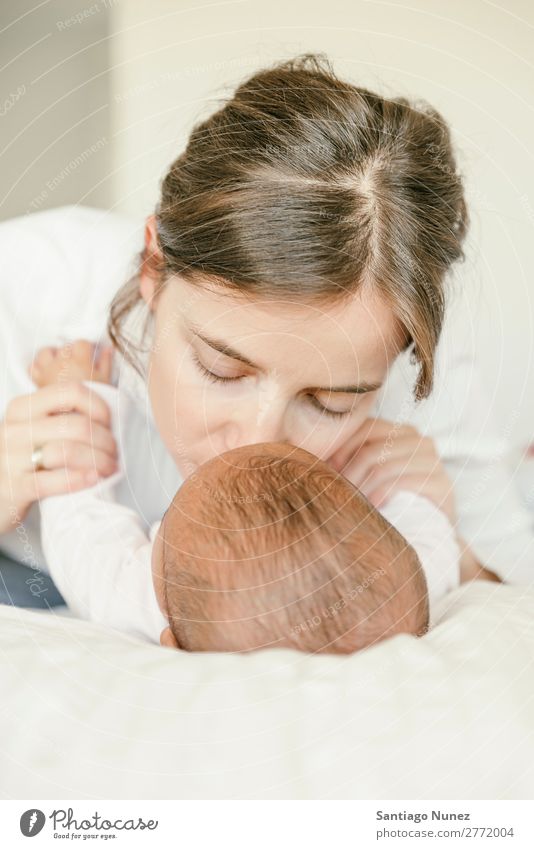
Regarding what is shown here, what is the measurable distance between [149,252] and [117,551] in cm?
19

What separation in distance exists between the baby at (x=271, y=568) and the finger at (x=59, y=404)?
134mm

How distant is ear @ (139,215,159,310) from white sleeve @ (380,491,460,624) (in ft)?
0.66

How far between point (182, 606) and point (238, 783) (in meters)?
0.11

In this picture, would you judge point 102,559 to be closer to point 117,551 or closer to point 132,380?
point 117,551

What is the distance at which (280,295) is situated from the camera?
43cm

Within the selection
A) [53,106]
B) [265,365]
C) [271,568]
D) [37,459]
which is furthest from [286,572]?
[53,106]

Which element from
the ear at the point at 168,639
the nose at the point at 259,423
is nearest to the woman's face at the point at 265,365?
the nose at the point at 259,423

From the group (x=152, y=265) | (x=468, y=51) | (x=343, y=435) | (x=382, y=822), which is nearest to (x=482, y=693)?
(x=382, y=822)

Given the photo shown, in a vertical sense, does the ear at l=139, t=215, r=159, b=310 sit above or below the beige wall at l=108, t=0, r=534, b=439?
below

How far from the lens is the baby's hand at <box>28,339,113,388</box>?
571 mm

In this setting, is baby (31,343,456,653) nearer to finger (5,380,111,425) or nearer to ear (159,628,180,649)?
ear (159,628,180,649)

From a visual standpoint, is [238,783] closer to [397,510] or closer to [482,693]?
[482,693]

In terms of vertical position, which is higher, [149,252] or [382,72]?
[382,72]

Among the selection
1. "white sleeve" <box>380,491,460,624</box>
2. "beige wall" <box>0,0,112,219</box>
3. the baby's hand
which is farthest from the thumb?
"white sleeve" <box>380,491,460,624</box>
